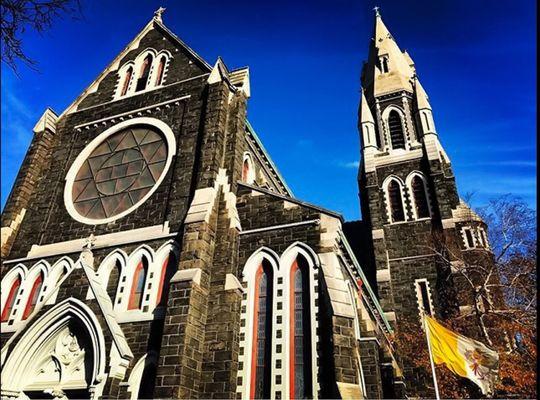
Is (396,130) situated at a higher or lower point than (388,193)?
higher

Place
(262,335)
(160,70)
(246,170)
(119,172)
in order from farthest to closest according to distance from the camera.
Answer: (160,70)
(246,170)
(119,172)
(262,335)

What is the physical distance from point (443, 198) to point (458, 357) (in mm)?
13815

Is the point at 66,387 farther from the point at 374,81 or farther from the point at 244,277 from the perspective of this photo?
the point at 374,81

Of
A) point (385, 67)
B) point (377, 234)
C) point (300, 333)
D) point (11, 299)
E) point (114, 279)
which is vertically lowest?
point (300, 333)

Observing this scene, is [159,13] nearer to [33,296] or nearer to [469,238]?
[33,296]

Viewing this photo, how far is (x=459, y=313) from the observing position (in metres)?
20.2

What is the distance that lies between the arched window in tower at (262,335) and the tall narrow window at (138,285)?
3.16 meters

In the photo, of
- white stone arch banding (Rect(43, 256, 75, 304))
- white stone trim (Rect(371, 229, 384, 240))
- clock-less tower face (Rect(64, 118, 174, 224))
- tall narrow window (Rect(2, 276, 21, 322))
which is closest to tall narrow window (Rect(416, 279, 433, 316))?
white stone trim (Rect(371, 229, 384, 240))

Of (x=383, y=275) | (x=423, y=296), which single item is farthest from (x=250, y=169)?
(x=423, y=296)

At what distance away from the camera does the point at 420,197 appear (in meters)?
26.4

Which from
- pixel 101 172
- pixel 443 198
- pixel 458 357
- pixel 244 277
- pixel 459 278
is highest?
pixel 443 198

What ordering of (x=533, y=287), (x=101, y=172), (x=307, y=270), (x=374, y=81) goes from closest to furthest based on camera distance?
(x=307, y=270) → (x=101, y=172) → (x=533, y=287) → (x=374, y=81)

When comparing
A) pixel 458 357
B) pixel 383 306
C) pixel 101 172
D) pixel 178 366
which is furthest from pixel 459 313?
pixel 101 172

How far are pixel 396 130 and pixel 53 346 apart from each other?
83.8 ft
